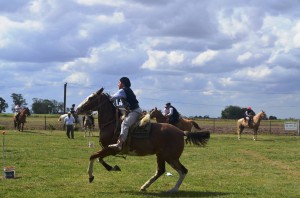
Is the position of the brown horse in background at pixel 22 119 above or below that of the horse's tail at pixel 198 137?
above

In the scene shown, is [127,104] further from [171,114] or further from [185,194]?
[171,114]

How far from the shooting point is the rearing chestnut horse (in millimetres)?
13266

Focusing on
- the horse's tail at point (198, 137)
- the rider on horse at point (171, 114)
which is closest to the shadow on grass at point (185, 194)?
the horse's tail at point (198, 137)

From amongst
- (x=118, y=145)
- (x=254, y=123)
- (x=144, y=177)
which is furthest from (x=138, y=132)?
(x=254, y=123)

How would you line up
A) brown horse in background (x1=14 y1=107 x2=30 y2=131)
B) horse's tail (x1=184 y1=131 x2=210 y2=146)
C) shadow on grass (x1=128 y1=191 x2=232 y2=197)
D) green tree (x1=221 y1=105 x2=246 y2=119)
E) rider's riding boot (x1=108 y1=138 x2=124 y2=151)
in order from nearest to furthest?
shadow on grass (x1=128 y1=191 x2=232 y2=197), rider's riding boot (x1=108 y1=138 x2=124 y2=151), horse's tail (x1=184 y1=131 x2=210 y2=146), brown horse in background (x1=14 y1=107 x2=30 y2=131), green tree (x1=221 y1=105 x2=246 y2=119)

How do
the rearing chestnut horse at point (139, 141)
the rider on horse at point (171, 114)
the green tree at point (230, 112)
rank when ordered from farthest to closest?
the green tree at point (230, 112) < the rider on horse at point (171, 114) < the rearing chestnut horse at point (139, 141)

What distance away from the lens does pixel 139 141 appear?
13.3 m

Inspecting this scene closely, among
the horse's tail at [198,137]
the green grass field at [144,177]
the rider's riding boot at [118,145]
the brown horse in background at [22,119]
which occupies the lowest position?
the green grass field at [144,177]

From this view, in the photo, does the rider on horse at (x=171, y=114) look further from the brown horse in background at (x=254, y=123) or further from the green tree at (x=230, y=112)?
the green tree at (x=230, y=112)

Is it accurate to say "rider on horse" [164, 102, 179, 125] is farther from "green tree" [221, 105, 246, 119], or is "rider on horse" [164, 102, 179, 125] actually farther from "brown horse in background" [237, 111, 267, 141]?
"green tree" [221, 105, 246, 119]

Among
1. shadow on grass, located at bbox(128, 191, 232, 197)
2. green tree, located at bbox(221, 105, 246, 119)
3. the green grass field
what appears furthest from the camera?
A: green tree, located at bbox(221, 105, 246, 119)

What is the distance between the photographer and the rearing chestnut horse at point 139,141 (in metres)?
13.3

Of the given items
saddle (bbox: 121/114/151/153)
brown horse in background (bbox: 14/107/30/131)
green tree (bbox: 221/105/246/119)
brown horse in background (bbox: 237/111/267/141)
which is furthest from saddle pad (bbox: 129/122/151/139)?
green tree (bbox: 221/105/246/119)

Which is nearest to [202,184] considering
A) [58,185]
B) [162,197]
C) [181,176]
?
[181,176]
